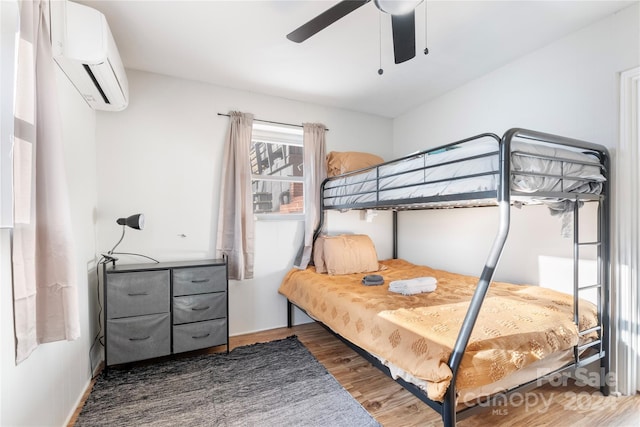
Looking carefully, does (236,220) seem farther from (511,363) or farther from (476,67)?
(476,67)

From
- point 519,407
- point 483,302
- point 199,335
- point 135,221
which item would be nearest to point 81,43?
point 135,221

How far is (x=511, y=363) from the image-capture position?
1.28 m

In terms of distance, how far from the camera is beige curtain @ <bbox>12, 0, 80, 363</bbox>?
1116 millimetres

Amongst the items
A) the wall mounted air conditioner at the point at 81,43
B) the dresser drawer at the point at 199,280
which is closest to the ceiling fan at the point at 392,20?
the wall mounted air conditioner at the point at 81,43

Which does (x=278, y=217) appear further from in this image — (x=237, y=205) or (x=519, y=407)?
(x=519, y=407)

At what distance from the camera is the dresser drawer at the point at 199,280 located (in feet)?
7.49

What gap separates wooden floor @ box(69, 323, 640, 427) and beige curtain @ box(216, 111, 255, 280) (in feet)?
4.35

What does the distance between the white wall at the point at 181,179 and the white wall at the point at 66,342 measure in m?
0.17

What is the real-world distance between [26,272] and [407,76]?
300cm

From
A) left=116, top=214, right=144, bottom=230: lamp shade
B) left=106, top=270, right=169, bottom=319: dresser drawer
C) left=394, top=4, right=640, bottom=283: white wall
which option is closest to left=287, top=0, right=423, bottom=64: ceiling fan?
left=394, top=4, right=640, bottom=283: white wall

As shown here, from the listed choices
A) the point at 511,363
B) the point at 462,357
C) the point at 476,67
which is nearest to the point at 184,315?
the point at 462,357

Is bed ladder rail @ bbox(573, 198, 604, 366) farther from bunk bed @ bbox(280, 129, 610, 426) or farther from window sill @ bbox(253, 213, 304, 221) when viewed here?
window sill @ bbox(253, 213, 304, 221)

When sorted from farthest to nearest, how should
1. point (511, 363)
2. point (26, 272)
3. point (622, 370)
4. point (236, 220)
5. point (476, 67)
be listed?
point (236, 220)
point (476, 67)
point (622, 370)
point (511, 363)
point (26, 272)

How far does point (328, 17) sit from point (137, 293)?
7.51 ft
